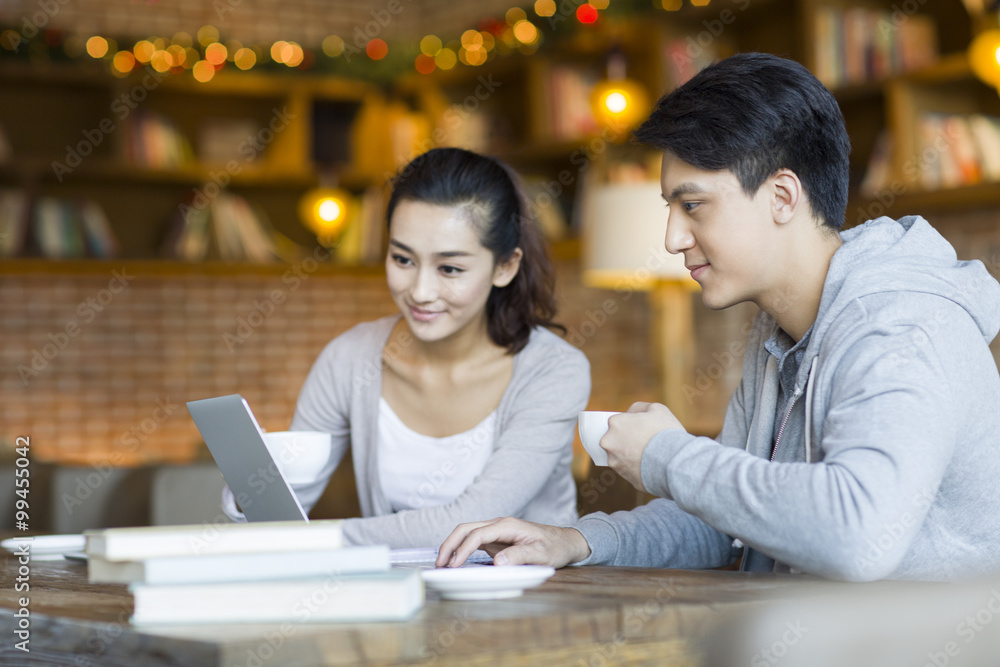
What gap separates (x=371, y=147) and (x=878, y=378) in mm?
4520

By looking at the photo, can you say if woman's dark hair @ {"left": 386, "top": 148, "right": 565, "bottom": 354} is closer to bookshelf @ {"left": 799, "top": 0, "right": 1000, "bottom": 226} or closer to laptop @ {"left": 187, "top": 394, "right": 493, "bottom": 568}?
laptop @ {"left": 187, "top": 394, "right": 493, "bottom": 568}

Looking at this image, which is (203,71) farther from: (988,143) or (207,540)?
(207,540)

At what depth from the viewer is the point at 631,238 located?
353cm

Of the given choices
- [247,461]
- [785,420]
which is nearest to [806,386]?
[785,420]

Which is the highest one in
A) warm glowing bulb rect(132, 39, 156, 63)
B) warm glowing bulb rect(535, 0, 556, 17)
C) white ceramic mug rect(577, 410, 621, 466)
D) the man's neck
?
warm glowing bulb rect(535, 0, 556, 17)

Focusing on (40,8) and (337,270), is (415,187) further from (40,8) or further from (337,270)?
(40,8)

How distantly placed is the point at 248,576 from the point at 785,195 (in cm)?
85

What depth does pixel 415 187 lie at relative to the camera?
82.5 inches

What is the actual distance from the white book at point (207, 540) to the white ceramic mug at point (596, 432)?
454 mm

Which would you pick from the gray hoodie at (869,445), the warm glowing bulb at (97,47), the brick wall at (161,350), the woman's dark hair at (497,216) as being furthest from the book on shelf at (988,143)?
the warm glowing bulb at (97,47)

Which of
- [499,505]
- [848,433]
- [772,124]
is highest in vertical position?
[772,124]

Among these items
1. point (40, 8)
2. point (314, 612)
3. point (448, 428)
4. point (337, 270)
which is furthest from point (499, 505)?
point (40, 8)

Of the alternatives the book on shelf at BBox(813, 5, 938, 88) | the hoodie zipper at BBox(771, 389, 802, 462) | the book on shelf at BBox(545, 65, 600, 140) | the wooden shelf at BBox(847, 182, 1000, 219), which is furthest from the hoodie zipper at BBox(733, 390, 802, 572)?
the book on shelf at BBox(545, 65, 600, 140)

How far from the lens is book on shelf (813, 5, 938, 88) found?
3.59 meters
